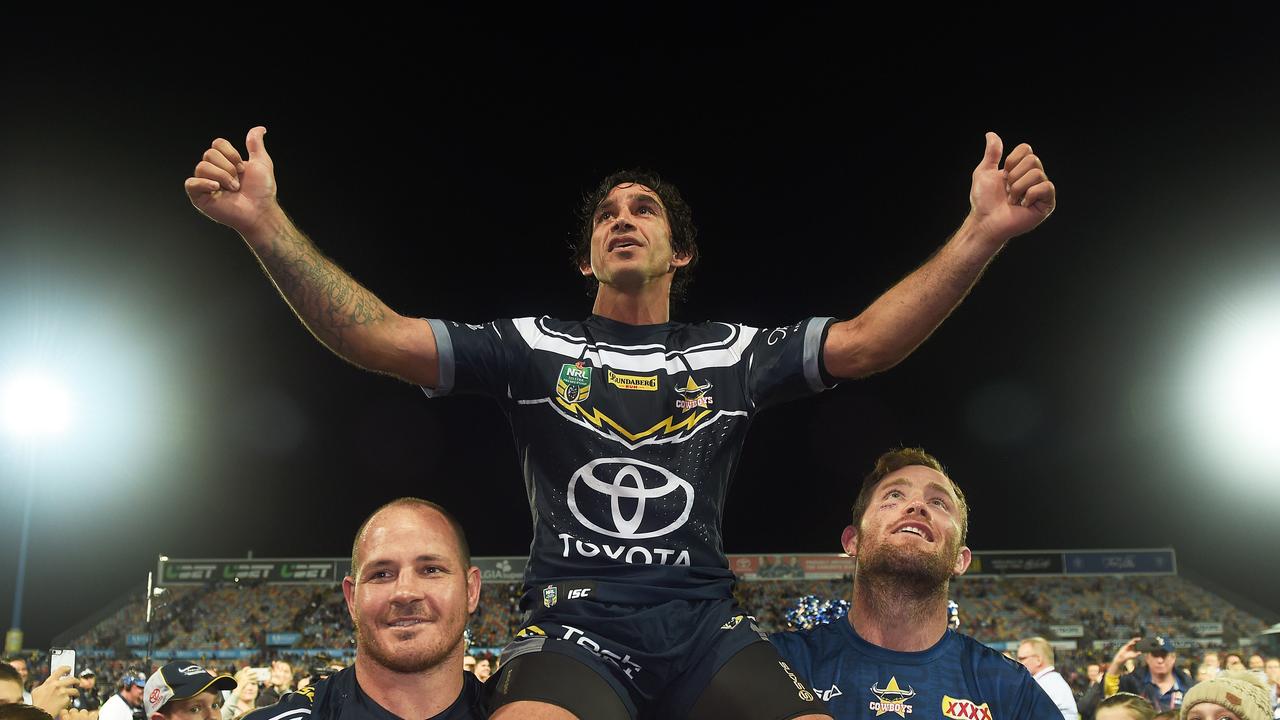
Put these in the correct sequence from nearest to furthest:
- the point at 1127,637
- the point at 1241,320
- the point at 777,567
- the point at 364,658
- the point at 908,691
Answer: the point at 364,658
the point at 908,691
the point at 1241,320
the point at 1127,637
the point at 777,567

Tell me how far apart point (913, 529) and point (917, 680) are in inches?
25.8

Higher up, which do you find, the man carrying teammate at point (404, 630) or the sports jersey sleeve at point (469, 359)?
the sports jersey sleeve at point (469, 359)

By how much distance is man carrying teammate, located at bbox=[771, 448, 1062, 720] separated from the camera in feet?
13.6

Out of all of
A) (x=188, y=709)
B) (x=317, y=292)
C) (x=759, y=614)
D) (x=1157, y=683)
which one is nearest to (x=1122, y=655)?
(x=1157, y=683)

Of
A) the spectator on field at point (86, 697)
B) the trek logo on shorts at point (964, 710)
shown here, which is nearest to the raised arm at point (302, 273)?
the trek logo on shorts at point (964, 710)

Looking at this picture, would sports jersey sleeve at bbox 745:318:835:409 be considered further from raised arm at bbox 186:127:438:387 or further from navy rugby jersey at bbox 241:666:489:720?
navy rugby jersey at bbox 241:666:489:720

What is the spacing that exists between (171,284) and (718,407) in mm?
31860

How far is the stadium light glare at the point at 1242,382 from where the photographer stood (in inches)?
1070

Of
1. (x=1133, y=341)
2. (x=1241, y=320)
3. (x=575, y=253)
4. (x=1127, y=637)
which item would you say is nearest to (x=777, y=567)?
(x=1127, y=637)

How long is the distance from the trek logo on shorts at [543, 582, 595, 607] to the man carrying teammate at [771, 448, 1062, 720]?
1362 mm

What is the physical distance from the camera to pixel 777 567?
3800 centimetres

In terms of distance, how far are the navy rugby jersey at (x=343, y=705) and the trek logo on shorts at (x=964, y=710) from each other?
1992 millimetres

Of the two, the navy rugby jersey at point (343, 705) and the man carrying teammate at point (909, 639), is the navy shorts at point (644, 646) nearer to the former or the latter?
the navy rugby jersey at point (343, 705)

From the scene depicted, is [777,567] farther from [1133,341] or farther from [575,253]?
[575,253]
